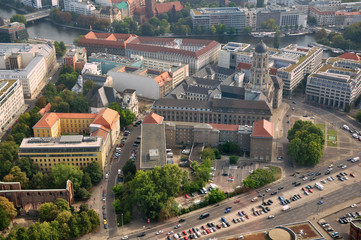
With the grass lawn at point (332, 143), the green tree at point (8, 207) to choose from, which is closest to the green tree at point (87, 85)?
the green tree at point (8, 207)

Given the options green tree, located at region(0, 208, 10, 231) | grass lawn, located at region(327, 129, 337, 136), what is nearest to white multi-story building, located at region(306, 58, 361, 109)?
grass lawn, located at region(327, 129, 337, 136)

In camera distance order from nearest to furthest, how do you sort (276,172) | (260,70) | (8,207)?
(8,207)
(276,172)
(260,70)

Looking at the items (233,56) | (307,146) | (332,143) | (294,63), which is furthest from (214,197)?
(233,56)

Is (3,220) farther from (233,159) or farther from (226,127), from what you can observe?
(226,127)

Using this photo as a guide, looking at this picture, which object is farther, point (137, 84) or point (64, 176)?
point (137, 84)

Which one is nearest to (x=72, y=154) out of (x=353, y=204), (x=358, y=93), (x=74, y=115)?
(x=74, y=115)
